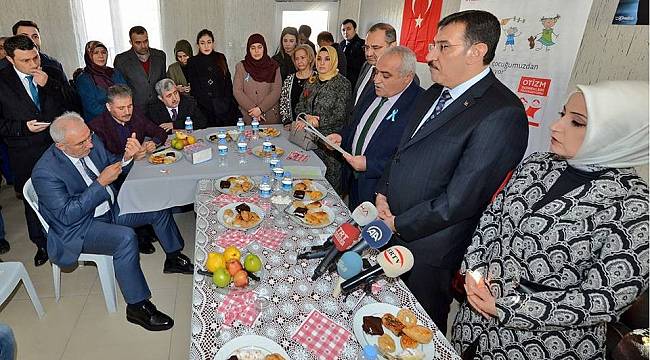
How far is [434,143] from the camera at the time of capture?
1.65 metres

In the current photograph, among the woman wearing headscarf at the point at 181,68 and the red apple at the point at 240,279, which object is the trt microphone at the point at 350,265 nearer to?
the red apple at the point at 240,279

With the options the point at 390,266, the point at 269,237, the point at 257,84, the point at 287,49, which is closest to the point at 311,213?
the point at 269,237

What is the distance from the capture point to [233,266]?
4.61ft

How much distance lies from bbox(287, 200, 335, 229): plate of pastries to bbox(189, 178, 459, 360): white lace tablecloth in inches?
1.7

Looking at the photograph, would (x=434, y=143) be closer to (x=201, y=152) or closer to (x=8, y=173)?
(x=201, y=152)

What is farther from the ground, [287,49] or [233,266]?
[287,49]

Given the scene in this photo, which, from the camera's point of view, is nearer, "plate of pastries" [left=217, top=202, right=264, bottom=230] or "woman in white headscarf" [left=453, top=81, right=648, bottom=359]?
"woman in white headscarf" [left=453, top=81, right=648, bottom=359]

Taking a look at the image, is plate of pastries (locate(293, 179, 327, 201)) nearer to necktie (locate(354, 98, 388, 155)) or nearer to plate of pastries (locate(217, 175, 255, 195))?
plate of pastries (locate(217, 175, 255, 195))

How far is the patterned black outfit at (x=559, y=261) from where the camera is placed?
3.57ft

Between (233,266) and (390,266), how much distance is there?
600 mm

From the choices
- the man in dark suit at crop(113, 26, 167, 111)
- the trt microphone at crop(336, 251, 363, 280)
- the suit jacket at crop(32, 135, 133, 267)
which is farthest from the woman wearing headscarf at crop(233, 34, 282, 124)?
the trt microphone at crop(336, 251, 363, 280)

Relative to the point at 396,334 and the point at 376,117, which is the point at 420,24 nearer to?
the point at 376,117

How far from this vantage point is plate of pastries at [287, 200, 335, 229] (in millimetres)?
1828

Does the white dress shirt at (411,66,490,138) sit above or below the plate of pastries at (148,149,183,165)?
above
